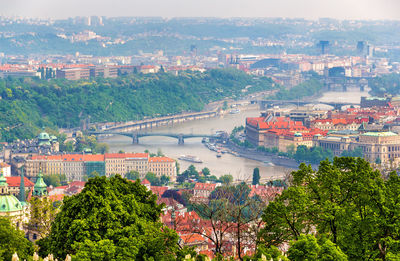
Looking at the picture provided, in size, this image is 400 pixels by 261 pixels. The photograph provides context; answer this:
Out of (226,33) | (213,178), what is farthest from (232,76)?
(226,33)

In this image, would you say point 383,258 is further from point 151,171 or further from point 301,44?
point 301,44

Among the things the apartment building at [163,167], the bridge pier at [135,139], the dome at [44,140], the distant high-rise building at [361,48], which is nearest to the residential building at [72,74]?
the bridge pier at [135,139]

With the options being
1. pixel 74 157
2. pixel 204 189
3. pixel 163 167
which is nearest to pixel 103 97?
pixel 74 157

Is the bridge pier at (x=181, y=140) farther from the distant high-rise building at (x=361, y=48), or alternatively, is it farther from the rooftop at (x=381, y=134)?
the distant high-rise building at (x=361, y=48)

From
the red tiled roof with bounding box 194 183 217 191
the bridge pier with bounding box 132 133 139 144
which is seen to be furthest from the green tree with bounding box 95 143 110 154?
the red tiled roof with bounding box 194 183 217 191

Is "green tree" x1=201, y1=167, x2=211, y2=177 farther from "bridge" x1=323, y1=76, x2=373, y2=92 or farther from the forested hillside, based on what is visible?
"bridge" x1=323, y1=76, x2=373, y2=92
